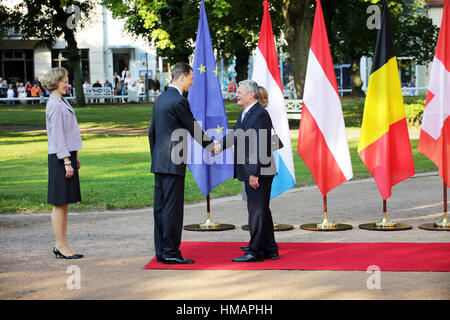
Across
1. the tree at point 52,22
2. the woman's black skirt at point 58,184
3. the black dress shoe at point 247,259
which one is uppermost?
the tree at point 52,22

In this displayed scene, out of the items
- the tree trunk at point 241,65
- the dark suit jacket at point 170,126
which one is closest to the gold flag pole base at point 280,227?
the dark suit jacket at point 170,126

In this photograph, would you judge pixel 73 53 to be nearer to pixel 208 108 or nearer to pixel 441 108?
pixel 208 108

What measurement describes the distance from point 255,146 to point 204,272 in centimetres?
153

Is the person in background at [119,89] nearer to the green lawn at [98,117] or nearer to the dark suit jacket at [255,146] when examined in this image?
the green lawn at [98,117]

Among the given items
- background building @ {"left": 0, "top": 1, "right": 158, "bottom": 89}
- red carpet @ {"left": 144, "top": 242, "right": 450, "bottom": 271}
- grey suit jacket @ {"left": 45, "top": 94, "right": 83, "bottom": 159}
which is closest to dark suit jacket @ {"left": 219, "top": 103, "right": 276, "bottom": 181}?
red carpet @ {"left": 144, "top": 242, "right": 450, "bottom": 271}

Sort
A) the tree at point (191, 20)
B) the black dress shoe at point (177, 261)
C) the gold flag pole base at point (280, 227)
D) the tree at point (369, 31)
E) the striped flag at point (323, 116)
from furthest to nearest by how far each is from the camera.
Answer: the tree at point (369, 31), the tree at point (191, 20), the striped flag at point (323, 116), the gold flag pole base at point (280, 227), the black dress shoe at point (177, 261)

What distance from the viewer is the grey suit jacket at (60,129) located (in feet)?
26.4

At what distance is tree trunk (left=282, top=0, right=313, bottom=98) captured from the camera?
1063 inches

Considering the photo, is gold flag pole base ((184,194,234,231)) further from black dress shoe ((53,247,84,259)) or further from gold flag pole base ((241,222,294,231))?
black dress shoe ((53,247,84,259))

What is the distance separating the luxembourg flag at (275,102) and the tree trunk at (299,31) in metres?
16.9

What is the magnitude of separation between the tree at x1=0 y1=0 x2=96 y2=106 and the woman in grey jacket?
1332 inches

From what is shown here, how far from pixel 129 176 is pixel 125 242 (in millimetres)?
7067

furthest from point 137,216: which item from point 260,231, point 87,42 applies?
point 87,42
